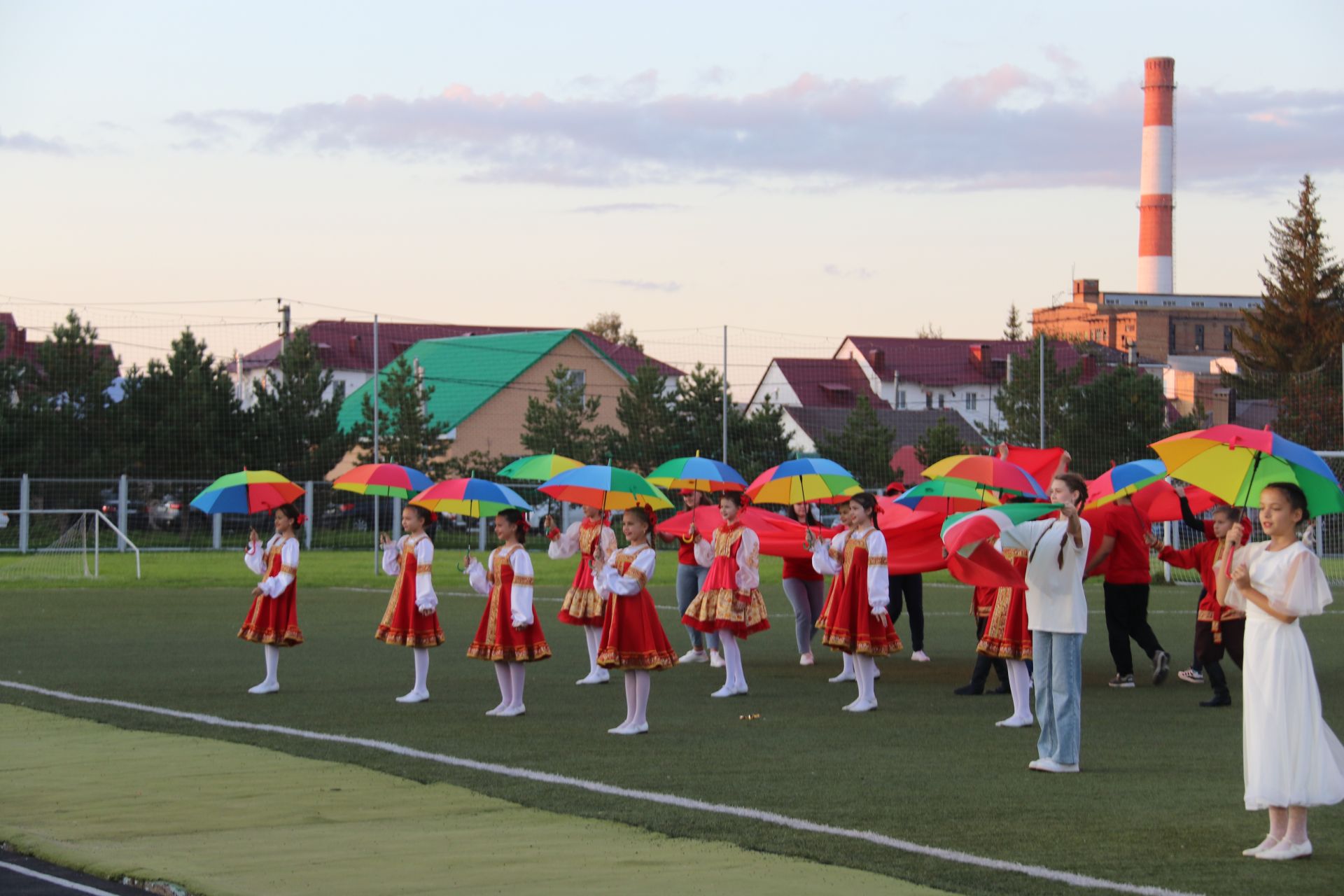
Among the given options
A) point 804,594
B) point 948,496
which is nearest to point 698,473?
point 804,594

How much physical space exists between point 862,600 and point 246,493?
18.1 ft

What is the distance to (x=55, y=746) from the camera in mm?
10438

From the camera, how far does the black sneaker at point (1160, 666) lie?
1409cm

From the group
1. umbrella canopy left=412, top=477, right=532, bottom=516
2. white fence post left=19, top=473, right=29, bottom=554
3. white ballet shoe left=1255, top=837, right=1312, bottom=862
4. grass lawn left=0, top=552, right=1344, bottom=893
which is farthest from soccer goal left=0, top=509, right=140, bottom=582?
white ballet shoe left=1255, top=837, right=1312, bottom=862

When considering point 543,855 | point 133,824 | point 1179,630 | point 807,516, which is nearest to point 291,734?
point 133,824

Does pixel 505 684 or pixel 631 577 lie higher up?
pixel 631 577

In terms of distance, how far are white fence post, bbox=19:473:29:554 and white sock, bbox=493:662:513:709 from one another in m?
20.4

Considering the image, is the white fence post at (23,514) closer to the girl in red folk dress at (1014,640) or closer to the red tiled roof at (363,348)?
the red tiled roof at (363,348)

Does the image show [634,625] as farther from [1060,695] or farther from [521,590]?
[1060,695]

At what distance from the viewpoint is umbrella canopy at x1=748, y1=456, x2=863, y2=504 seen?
1541 centimetres

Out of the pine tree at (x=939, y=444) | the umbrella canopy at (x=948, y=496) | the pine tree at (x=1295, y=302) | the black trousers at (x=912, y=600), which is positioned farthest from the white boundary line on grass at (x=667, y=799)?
the pine tree at (x=1295, y=302)

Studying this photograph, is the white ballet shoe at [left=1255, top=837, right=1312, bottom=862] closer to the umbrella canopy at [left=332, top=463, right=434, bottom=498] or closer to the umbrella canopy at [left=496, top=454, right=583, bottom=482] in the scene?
the umbrella canopy at [left=496, top=454, right=583, bottom=482]

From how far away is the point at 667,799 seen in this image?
333 inches

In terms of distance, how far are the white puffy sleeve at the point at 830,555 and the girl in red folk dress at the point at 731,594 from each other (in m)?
0.68
